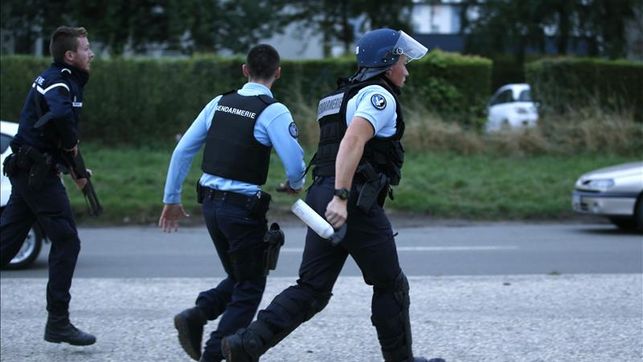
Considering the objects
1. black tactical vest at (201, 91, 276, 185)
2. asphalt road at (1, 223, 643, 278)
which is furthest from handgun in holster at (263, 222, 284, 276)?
asphalt road at (1, 223, 643, 278)

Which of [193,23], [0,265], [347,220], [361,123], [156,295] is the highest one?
[193,23]

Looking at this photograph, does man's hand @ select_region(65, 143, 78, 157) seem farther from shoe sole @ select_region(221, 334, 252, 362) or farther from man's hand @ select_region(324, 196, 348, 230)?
man's hand @ select_region(324, 196, 348, 230)

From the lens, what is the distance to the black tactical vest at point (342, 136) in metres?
4.76

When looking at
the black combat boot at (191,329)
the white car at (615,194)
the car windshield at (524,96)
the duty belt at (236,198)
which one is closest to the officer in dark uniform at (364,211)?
the duty belt at (236,198)

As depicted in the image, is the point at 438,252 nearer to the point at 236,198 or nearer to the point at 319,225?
the point at 236,198

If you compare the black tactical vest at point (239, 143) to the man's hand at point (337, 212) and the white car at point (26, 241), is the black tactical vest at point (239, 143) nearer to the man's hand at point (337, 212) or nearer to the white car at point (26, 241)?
the man's hand at point (337, 212)

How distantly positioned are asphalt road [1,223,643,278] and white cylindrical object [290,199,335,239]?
4377 mm

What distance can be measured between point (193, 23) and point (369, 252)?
21.5 m

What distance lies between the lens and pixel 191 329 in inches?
213

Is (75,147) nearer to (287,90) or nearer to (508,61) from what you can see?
(287,90)

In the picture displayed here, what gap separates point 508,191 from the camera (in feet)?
49.5

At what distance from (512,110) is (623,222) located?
952cm

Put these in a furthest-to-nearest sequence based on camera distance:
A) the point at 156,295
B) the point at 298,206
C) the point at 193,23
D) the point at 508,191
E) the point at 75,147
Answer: the point at 193,23, the point at 508,191, the point at 156,295, the point at 75,147, the point at 298,206

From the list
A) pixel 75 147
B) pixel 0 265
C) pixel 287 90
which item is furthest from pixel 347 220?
pixel 287 90
